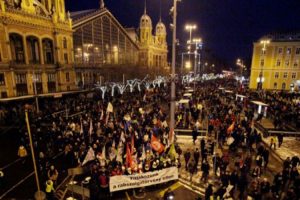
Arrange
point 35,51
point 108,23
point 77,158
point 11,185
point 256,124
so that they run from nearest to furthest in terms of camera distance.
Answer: point 11,185, point 77,158, point 256,124, point 35,51, point 108,23

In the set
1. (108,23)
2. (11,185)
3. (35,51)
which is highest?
(108,23)

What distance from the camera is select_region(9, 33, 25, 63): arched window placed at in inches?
1066

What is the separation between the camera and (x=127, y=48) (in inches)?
2181

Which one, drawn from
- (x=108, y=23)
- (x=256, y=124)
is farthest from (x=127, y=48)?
(x=256, y=124)

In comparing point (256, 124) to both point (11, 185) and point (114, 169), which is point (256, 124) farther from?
point (11, 185)

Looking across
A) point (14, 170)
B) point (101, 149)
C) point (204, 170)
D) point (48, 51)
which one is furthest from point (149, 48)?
point (204, 170)

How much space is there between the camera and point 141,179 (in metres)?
9.99

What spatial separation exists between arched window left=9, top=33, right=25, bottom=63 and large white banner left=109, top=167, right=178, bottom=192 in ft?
84.7

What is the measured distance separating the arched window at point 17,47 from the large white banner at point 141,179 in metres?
25.8

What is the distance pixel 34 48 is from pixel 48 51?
231cm

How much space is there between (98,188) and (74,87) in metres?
29.5

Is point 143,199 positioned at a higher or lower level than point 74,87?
lower

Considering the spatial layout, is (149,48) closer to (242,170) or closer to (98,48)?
(98,48)

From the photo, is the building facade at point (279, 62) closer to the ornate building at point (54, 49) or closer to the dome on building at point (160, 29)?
the ornate building at point (54, 49)
